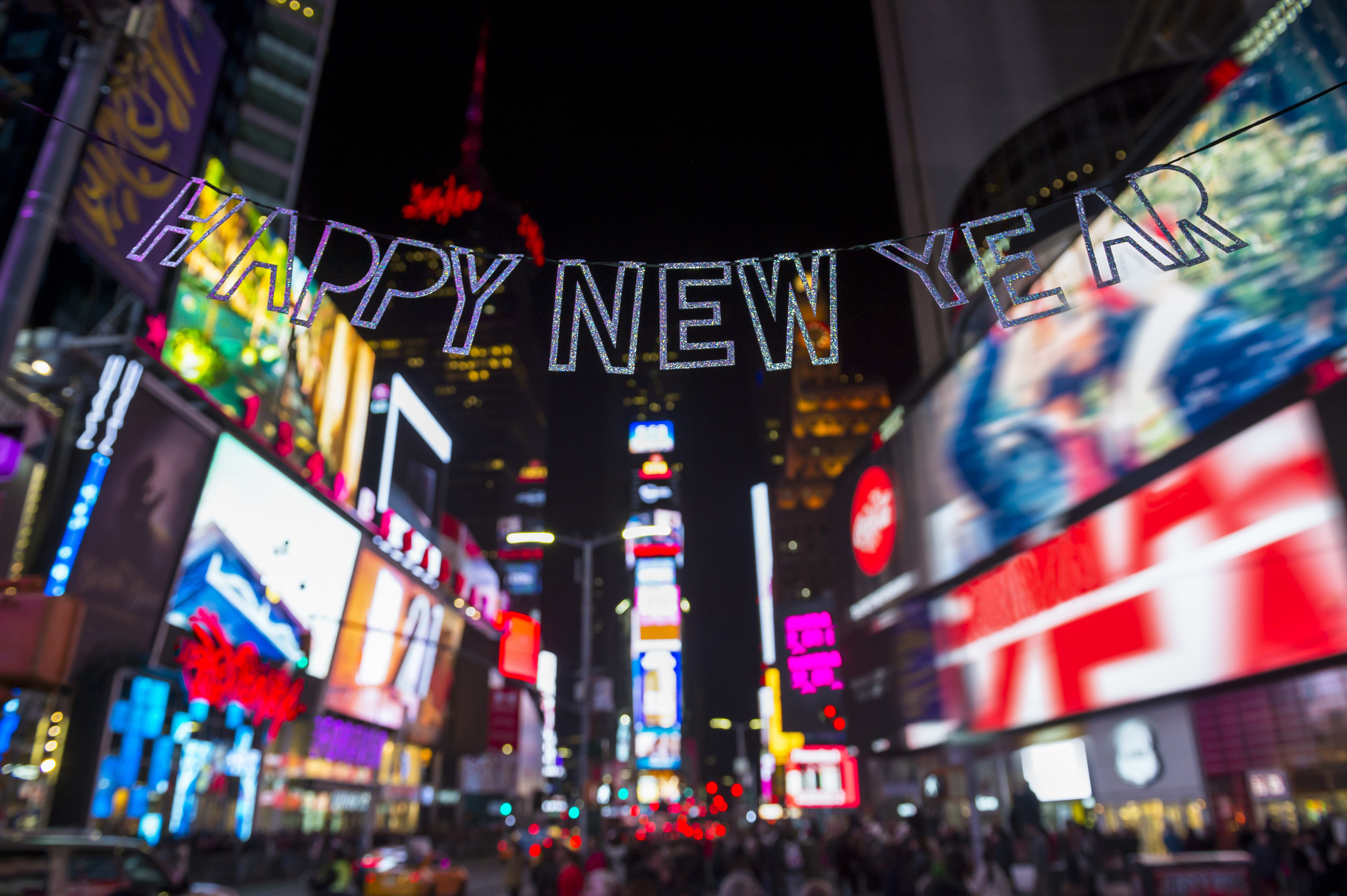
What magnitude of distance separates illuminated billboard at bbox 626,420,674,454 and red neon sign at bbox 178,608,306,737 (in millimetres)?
133925

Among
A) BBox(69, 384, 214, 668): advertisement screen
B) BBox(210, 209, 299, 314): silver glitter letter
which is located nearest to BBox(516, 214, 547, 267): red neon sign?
BBox(69, 384, 214, 668): advertisement screen

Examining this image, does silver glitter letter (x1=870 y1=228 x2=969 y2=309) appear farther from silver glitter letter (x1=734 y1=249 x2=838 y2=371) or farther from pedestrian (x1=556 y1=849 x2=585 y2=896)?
pedestrian (x1=556 y1=849 x2=585 y2=896)

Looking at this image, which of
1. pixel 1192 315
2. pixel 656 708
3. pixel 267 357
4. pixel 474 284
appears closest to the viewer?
pixel 474 284

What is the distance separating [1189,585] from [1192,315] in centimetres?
692

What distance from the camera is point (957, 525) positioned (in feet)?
127

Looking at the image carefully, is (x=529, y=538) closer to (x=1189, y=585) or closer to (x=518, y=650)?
(x=518, y=650)

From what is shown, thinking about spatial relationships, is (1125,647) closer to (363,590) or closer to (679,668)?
(363,590)

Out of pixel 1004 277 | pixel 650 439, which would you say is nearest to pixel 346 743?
pixel 1004 277

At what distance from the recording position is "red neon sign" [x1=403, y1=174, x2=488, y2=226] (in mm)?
151875

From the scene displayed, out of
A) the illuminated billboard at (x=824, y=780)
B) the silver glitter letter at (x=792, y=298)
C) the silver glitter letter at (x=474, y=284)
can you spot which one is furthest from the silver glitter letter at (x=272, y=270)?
the illuminated billboard at (x=824, y=780)

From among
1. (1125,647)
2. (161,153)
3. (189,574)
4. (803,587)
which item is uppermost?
(803,587)

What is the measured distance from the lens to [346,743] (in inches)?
2095

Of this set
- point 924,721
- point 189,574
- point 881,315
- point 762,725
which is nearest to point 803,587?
point 762,725

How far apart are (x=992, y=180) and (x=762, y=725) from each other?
98.1m
